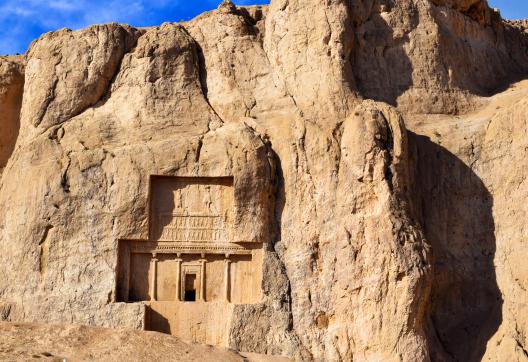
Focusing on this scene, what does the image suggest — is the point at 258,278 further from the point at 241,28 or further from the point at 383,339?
the point at 241,28

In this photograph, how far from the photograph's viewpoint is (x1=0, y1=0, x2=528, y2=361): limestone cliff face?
25.0 meters

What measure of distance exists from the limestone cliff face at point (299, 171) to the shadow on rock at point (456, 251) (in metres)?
0.04

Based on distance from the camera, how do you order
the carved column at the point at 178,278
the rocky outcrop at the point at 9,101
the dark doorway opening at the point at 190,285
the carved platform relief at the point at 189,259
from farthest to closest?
the rocky outcrop at the point at 9,101
the dark doorway opening at the point at 190,285
the carved column at the point at 178,278
the carved platform relief at the point at 189,259

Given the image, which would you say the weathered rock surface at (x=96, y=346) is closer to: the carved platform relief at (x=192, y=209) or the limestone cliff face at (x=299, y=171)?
the limestone cliff face at (x=299, y=171)

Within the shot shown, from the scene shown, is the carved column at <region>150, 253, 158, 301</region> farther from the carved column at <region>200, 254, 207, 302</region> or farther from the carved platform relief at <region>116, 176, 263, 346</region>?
the carved column at <region>200, 254, 207, 302</region>

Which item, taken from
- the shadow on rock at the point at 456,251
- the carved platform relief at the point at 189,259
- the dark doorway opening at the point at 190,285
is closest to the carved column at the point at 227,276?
the carved platform relief at the point at 189,259

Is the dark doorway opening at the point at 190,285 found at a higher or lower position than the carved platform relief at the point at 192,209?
lower

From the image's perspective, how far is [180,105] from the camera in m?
27.8

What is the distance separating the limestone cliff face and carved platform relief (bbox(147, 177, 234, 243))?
38cm

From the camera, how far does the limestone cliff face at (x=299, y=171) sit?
25.0m

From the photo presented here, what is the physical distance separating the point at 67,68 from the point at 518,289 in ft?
41.1

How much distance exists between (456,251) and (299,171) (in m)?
4.21

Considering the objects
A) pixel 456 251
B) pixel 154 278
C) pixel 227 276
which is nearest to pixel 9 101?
pixel 154 278

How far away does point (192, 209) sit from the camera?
26719 millimetres
